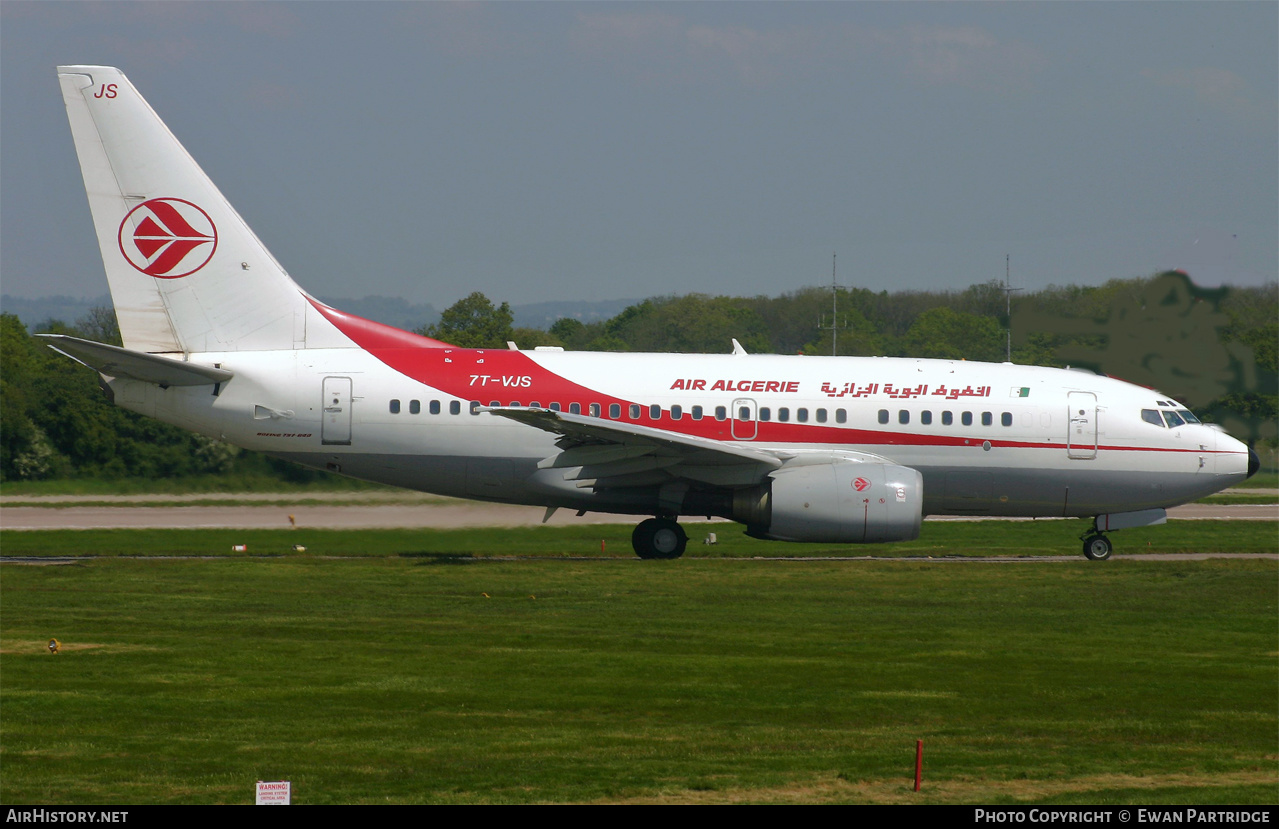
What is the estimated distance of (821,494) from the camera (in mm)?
22547

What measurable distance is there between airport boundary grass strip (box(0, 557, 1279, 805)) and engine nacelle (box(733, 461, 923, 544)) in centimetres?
84

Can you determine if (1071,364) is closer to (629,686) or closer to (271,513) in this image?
(271,513)

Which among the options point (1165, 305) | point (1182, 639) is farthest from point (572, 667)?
point (1165, 305)

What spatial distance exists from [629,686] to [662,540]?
35.5 feet

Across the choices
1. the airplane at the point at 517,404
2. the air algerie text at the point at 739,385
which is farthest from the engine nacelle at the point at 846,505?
the air algerie text at the point at 739,385

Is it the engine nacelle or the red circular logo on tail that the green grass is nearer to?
the red circular logo on tail

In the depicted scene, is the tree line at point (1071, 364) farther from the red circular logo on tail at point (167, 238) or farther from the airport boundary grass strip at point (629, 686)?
the airport boundary grass strip at point (629, 686)

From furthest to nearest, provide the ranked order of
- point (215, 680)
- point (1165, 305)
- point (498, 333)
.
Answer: point (498, 333)
point (1165, 305)
point (215, 680)

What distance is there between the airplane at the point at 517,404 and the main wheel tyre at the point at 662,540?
1.5 inches

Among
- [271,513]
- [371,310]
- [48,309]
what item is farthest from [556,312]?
[271,513]

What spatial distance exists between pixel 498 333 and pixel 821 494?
117ft

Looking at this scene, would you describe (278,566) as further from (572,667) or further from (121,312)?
(572,667)

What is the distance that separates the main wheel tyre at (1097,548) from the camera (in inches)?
1002

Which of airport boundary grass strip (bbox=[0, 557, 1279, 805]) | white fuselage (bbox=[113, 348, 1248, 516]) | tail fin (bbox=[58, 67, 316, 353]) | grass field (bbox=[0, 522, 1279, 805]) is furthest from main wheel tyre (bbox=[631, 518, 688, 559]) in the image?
tail fin (bbox=[58, 67, 316, 353])
